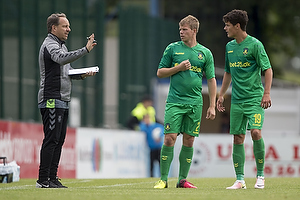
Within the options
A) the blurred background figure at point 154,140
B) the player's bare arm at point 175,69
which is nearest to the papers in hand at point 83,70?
the player's bare arm at point 175,69

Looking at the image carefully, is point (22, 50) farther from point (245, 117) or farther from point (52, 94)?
point (245, 117)

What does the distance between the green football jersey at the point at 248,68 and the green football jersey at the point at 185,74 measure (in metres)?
0.41

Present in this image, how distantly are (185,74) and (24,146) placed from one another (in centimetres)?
531

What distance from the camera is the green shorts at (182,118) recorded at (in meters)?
9.96

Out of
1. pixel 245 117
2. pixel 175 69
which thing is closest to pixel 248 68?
pixel 245 117

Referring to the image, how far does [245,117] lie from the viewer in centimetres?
1005

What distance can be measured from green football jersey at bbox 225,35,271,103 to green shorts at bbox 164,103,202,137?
1.69 ft

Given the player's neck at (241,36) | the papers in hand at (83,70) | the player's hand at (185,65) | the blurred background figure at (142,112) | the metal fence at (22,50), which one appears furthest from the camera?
the blurred background figure at (142,112)

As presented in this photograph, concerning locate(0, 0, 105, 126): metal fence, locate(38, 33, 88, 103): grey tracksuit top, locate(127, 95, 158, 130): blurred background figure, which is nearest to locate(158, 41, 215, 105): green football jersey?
locate(38, 33, 88, 103): grey tracksuit top

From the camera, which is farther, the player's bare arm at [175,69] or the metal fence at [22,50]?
the metal fence at [22,50]

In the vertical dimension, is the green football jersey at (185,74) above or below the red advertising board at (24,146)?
above

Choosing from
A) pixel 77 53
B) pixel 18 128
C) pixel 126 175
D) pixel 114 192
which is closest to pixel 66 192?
pixel 114 192

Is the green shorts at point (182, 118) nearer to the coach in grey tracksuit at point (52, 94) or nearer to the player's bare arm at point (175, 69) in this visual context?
the player's bare arm at point (175, 69)

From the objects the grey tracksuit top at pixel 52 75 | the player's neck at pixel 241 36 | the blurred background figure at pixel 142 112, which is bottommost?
the blurred background figure at pixel 142 112
